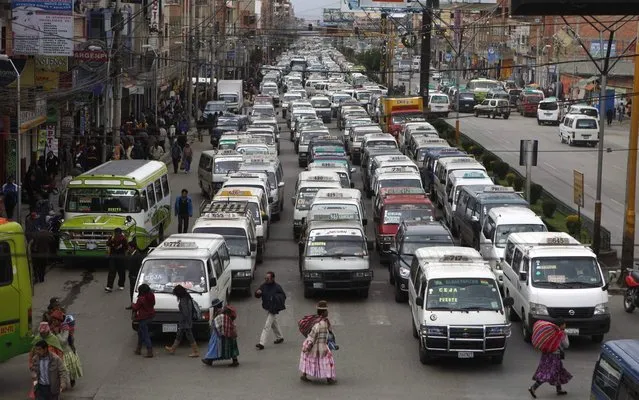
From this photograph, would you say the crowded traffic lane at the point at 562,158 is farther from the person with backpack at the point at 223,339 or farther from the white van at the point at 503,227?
the person with backpack at the point at 223,339

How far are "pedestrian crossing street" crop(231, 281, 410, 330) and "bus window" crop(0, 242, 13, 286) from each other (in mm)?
6621

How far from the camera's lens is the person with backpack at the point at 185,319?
21156 millimetres

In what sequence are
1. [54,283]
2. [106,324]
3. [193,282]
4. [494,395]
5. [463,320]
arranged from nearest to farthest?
1. [494,395]
2. [463,320]
3. [193,282]
4. [106,324]
5. [54,283]

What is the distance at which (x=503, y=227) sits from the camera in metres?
28.8

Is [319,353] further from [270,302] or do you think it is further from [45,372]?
[45,372]

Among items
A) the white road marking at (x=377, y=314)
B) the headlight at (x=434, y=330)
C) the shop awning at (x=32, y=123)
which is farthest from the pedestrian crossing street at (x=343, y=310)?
the shop awning at (x=32, y=123)

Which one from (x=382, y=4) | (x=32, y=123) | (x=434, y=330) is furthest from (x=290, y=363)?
Result: (x=382, y=4)

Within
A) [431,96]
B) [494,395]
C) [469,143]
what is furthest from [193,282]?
[431,96]

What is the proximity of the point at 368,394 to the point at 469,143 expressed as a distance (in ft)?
135

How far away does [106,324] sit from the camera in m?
24.2

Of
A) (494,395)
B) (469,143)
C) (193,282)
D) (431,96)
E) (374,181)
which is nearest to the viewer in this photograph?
(494,395)

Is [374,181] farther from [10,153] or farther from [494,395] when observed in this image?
[494,395]

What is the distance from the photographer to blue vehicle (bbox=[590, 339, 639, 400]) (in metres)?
13.7

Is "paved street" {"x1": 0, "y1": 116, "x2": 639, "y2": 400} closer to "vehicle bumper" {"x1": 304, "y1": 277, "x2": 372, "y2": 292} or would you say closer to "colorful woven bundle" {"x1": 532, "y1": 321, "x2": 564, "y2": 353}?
"vehicle bumper" {"x1": 304, "y1": 277, "x2": 372, "y2": 292}
